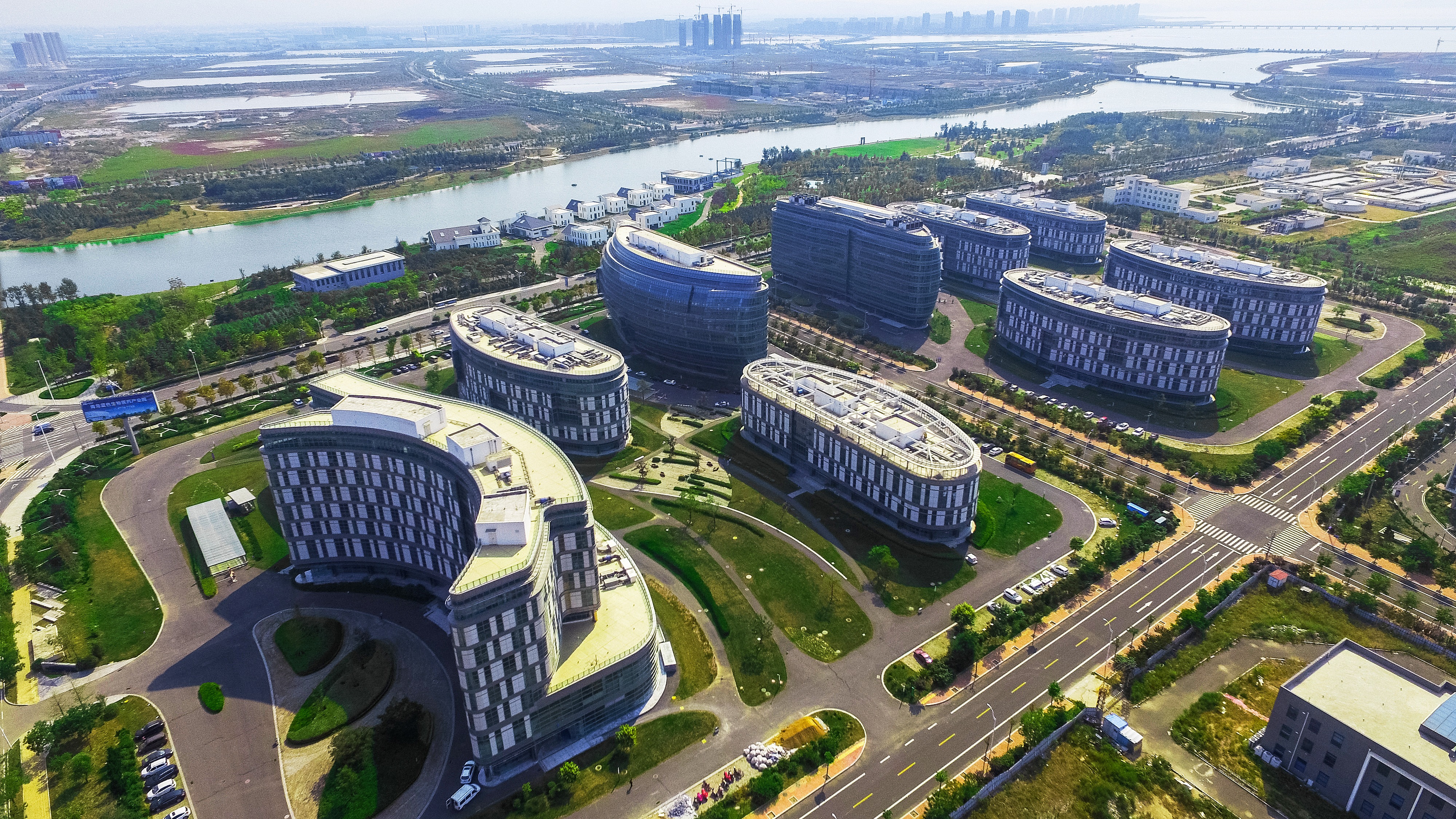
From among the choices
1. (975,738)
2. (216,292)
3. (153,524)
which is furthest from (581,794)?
(216,292)

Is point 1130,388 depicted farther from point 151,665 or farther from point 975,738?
point 151,665

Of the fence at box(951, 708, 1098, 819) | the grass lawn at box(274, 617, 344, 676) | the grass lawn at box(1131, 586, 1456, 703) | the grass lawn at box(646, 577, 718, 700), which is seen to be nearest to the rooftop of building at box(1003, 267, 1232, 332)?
the grass lawn at box(1131, 586, 1456, 703)

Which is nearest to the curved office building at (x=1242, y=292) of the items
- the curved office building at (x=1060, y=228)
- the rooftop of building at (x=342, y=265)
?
the curved office building at (x=1060, y=228)

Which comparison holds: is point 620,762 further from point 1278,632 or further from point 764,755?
point 1278,632

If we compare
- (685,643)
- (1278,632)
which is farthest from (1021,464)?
(685,643)

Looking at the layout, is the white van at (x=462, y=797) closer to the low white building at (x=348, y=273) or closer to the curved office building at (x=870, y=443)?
the curved office building at (x=870, y=443)

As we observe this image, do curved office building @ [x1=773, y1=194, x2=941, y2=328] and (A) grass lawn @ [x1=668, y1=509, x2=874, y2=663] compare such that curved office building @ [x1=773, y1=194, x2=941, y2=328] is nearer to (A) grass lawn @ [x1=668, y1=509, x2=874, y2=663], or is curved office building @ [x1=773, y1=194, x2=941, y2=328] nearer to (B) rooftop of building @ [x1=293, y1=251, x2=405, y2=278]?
(A) grass lawn @ [x1=668, y1=509, x2=874, y2=663]
